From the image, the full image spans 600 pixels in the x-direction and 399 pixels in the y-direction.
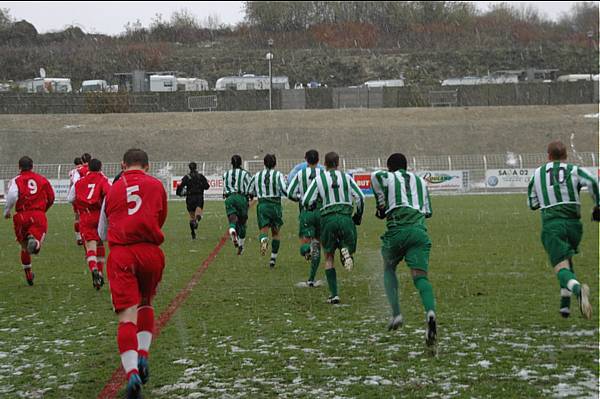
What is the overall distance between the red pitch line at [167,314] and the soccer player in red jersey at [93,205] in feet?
4.27

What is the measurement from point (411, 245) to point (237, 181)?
7.67 metres

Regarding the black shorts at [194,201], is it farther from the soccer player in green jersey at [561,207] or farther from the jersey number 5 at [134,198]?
the jersey number 5 at [134,198]

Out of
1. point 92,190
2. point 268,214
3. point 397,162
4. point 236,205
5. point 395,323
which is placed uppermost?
point 397,162

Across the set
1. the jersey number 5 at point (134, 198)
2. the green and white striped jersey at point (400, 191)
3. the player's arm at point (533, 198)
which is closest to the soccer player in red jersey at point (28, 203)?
the jersey number 5 at point (134, 198)

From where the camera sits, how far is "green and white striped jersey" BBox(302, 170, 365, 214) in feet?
33.1

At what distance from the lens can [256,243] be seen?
717 inches

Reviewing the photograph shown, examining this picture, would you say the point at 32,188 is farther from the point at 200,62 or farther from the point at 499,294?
the point at 200,62

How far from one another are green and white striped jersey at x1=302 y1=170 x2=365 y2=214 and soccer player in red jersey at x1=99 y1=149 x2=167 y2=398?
3.65 metres

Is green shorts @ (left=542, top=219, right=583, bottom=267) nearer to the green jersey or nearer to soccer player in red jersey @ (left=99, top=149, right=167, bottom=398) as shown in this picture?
the green jersey

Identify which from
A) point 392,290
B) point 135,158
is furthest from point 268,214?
point 135,158

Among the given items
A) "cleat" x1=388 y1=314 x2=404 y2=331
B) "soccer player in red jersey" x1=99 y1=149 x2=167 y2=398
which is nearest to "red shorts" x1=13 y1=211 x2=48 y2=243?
"soccer player in red jersey" x1=99 y1=149 x2=167 y2=398

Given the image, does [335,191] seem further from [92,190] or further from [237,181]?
[237,181]

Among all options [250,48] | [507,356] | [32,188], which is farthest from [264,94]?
[507,356]

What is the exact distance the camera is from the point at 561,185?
8.50m
